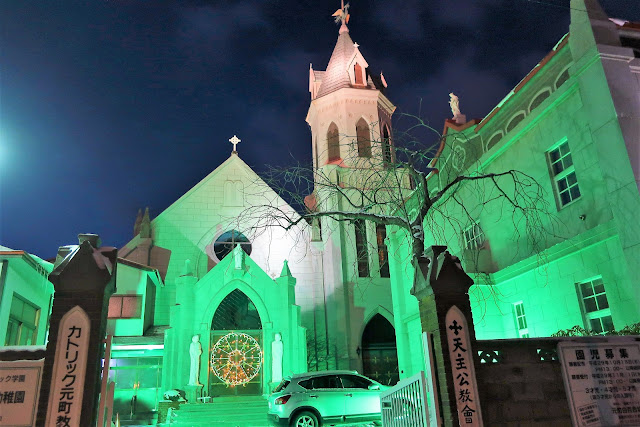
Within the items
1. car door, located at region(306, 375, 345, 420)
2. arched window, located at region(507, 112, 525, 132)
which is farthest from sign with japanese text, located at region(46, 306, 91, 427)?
arched window, located at region(507, 112, 525, 132)

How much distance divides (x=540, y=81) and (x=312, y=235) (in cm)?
1518

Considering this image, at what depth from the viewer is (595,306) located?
37.9 ft

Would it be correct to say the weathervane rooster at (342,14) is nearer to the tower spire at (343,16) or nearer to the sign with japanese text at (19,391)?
the tower spire at (343,16)

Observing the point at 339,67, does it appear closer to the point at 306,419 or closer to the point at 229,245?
the point at 229,245

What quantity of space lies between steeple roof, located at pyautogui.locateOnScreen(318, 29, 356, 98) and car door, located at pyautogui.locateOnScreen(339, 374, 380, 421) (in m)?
21.0

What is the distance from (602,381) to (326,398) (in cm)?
673

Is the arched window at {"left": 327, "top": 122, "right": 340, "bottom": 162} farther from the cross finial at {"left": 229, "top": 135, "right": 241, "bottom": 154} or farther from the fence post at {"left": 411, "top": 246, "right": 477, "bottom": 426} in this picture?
the fence post at {"left": 411, "top": 246, "right": 477, "bottom": 426}

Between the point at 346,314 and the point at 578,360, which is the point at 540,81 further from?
the point at 346,314

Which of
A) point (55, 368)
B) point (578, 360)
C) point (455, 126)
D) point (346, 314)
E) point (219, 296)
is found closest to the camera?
point (55, 368)

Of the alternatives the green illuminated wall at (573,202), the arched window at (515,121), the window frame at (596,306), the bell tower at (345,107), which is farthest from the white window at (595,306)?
the bell tower at (345,107)

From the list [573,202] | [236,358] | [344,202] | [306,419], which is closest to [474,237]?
[573,202]

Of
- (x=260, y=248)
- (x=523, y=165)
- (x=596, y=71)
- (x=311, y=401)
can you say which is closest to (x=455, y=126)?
(x=523, y=165)

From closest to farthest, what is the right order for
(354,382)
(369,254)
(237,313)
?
1. (369,254)
2. (354,382)
3. (237,313)

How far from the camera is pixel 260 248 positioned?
25.9m
